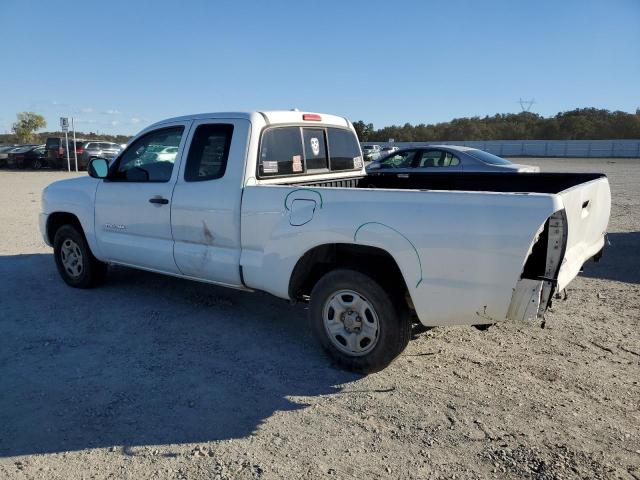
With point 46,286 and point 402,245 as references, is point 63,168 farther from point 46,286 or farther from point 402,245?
point 402,245

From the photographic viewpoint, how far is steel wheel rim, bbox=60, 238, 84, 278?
6113 millimetres

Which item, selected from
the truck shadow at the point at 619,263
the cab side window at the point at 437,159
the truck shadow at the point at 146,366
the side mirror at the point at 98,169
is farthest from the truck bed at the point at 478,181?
the cab side window at the point at 437,159

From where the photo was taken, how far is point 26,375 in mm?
3934

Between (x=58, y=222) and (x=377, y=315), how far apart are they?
458 centimetres

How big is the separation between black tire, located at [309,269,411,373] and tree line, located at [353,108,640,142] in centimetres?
6494

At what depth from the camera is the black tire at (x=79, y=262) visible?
6.02 meters

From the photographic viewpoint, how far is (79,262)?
6125 millimetres

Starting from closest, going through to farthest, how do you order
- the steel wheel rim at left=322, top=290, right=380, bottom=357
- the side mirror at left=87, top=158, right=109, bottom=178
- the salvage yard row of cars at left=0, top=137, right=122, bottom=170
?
the steel wheel rim at left=322, top=290, right=380, bottom=357, the side mirror at left=87, top=158, right=109, bottom=178, the salvage yard row of cars at left=0, top=137, right=122, bottom=170

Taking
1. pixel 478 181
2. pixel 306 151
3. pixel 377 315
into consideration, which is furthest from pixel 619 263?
pixel 377 315

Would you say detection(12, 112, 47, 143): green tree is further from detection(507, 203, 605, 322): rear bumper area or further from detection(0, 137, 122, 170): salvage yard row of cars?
detection(507, 203, 605, 322): rear bumper area

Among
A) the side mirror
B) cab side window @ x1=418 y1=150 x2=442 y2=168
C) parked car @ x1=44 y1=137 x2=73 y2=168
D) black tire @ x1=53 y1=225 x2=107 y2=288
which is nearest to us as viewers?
the side mirror

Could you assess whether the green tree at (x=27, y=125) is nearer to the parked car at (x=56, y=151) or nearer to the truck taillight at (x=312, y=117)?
the parked car at (x=56, y=151)

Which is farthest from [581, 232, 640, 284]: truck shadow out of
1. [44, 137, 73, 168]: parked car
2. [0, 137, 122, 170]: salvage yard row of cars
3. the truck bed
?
[44, 137, 73, 168]: parked car

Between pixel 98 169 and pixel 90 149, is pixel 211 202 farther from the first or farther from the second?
pixel 90 149
